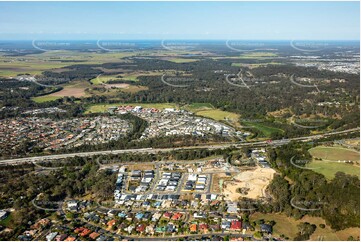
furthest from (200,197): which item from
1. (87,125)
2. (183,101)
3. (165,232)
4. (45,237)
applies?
Result: (183,101)

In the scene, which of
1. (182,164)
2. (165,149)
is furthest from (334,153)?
(165,149)

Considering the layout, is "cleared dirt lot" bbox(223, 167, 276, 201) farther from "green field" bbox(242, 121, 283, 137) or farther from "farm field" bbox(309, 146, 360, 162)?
"green field" bbox(242, 121, 283, 137)

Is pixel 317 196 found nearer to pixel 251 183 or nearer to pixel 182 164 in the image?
pixel 251 183

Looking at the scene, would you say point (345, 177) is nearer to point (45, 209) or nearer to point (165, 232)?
point (165, 232)

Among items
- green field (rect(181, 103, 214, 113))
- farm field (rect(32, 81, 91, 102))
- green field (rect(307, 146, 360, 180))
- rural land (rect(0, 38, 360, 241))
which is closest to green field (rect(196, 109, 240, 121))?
rural land (rect(0, 38, 360, 241))

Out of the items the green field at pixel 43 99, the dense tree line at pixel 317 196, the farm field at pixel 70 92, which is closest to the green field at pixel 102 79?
the farm field at pixel 70 92
